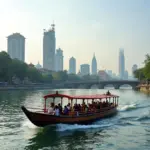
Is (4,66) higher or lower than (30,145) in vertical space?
higher

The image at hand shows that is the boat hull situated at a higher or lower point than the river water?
higher

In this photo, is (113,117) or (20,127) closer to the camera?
(20,127)

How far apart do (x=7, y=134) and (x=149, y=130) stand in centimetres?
1209

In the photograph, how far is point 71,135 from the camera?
24.8 m

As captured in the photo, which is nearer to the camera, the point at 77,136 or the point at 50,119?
the point at 77,136

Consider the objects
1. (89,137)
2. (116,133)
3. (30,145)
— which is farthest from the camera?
(116,133)

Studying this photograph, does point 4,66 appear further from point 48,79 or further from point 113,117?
point 113,117

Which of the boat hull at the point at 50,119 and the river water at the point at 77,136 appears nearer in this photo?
the river water at the point at 77,136

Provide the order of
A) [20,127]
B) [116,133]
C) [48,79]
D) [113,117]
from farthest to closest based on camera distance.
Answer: [48,79] → [113,117] → [20,127] → [116,133]

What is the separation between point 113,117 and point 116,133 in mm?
9433

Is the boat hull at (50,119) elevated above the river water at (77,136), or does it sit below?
above

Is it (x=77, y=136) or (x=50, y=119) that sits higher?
(x=50, y=119)

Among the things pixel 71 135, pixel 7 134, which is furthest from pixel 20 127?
pixel 71 135

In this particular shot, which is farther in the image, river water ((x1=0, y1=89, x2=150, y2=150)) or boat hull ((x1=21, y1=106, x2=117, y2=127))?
boat hull ((x1=21, y1=106, x2=117, y2=127))
